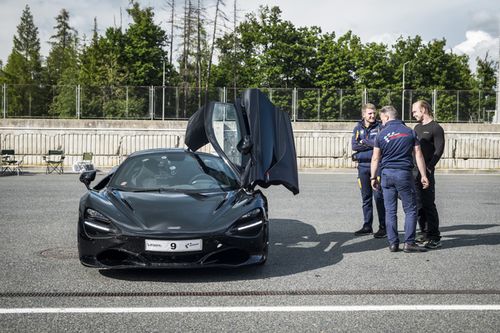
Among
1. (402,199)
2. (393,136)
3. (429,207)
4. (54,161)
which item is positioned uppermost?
(393,136)

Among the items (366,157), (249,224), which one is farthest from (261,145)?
(366,157)

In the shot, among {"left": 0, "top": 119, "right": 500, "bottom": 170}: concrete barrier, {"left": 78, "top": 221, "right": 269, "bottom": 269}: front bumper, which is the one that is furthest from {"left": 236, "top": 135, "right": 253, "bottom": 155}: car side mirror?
{"left": 0, "top": 119, "right": 500, "bottom": 170}: concrete barrier

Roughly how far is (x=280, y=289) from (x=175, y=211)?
1.27m

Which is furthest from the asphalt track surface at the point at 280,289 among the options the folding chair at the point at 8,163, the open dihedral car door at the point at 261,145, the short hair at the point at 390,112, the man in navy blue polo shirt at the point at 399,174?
the folding chair at the point at 8,163

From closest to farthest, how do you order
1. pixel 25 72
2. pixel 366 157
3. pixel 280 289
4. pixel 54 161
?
1. pixel 280 289
2. pixel 366 157
3. pixel 54 161
4. pixel 25 72

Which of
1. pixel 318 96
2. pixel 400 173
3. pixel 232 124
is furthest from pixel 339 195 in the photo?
pixel 318 96

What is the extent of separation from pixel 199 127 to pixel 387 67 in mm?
52102

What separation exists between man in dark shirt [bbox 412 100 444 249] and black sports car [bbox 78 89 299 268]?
73.3 inches

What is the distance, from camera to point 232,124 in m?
24.8

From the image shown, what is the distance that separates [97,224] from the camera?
614 centimetres

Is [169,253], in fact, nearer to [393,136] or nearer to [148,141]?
[393,136]

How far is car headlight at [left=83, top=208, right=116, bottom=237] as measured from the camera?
6.03 m

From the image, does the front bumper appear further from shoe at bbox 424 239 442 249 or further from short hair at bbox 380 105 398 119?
shoe at bbox 424 239 442 249

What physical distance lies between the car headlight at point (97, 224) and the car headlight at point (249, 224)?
3.71ft
